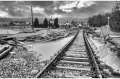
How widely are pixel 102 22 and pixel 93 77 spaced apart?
83.0 m

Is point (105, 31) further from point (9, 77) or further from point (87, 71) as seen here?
point (9, 77)

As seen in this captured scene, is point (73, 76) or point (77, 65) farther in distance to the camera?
point (77, 65)

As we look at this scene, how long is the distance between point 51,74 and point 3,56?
4.13 meters

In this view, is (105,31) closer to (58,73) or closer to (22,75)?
Result: (58,73)

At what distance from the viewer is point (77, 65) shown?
17.7ft

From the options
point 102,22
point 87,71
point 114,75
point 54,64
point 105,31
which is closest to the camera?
point 114,75

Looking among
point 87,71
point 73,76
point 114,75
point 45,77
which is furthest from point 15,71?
point 114,75

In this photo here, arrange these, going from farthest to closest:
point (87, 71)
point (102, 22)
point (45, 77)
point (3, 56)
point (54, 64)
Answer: point (102, 22), point (3, 56), point (54, 64), point (87, 71), point (45, 77)

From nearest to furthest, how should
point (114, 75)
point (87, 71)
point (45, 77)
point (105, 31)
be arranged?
point (45, 77)
point (114, 75)
point (87, 71)
point (105, 31)

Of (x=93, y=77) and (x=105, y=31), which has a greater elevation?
(x=105, y=31)

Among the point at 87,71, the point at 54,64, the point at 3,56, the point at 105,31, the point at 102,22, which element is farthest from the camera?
the point at 102,22

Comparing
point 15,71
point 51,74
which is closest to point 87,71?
point 51,74

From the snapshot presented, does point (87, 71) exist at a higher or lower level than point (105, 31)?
lower

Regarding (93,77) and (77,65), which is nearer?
(93,77)
